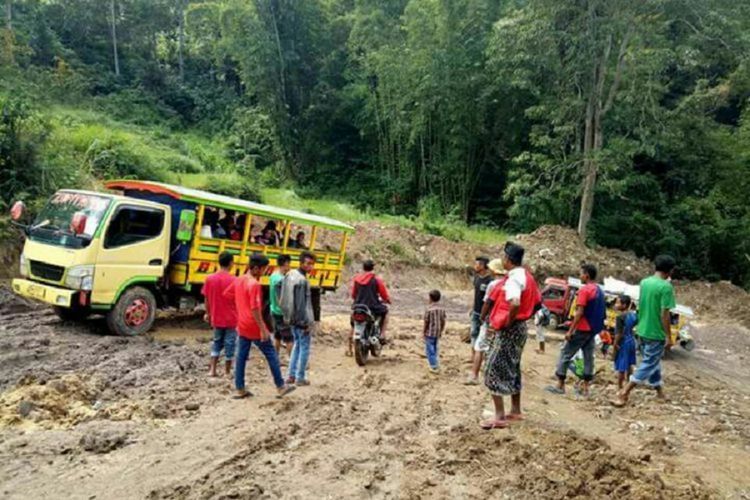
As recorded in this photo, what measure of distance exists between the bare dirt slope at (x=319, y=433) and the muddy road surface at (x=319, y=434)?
0.06 feet

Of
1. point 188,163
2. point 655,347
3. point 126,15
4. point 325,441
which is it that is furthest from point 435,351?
point 126,15

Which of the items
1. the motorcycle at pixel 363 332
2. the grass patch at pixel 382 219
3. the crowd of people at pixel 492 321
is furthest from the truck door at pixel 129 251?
the grass patch at pixel 382 219

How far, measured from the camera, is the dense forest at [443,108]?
1928 cm

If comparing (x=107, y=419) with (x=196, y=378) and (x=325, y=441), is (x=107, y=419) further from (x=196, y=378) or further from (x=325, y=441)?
(x=325, y=441)

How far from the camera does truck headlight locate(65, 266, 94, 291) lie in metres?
8.12

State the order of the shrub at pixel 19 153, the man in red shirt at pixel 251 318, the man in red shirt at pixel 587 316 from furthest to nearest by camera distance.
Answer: the shrub at pixel 19 153 → the man in red shirt at pixel 587 316 → the man in red shirt at pixel 251 318

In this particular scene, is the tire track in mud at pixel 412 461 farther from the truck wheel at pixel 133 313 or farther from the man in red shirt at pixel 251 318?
the truck wheel at pixel 133 313

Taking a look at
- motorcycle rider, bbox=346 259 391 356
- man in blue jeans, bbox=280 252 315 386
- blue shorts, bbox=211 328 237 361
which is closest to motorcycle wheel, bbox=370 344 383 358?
motorcycle rider, bbox=346 259 391 356

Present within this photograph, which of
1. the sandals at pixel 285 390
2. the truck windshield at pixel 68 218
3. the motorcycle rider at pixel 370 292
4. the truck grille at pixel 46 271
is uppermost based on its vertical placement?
the truck windshield at pixel 68 218

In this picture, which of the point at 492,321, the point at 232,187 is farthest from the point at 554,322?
the point at 232,187

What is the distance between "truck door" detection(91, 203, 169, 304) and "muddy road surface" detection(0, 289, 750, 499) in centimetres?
81

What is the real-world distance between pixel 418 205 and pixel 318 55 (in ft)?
31.5

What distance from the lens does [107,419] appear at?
5691 mm

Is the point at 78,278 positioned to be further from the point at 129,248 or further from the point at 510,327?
the point at 510,327
